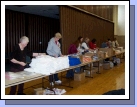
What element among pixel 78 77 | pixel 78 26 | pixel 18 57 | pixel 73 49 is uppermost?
pixel 78 26

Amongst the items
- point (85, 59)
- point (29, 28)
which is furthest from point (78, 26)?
point (29, 28)

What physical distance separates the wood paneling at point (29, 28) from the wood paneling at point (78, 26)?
100 inches

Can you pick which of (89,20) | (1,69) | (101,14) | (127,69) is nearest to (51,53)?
(1,69)

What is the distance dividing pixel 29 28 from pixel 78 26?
353 centimetres

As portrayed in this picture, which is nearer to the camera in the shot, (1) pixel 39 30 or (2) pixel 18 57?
(2) pixel 18 57

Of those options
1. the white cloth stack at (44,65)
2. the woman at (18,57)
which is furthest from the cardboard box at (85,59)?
the woman at (18,57)

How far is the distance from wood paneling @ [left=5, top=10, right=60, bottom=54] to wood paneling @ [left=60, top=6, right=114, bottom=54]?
8.35 feet

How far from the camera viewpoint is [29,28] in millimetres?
9250

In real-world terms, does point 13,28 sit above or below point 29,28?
below

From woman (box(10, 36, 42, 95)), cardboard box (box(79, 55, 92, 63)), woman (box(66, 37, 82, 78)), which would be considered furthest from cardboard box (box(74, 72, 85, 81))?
woman (box(10, 36, 42, 95))

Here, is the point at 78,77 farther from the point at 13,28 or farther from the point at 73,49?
the point at 13,28

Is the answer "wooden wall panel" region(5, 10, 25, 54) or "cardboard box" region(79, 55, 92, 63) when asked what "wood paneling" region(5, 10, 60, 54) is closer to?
"wooden wall panel" region(5, 10, 25, 54)

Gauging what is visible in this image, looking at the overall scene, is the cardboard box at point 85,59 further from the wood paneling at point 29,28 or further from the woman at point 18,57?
the wood paneling at point 29,28

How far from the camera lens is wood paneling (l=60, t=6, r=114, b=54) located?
5789 mm
